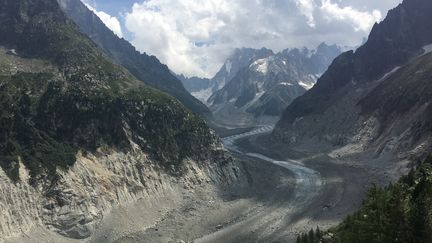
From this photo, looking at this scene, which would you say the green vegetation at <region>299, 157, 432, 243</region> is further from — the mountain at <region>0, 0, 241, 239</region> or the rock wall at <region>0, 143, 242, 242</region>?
the mountain at <region>0, 0, 241, 239</region>

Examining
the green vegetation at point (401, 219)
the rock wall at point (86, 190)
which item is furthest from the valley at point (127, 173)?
the green vegetation at point (401, 219)

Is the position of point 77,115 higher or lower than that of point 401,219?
higher

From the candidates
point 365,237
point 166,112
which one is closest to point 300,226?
point 166,112

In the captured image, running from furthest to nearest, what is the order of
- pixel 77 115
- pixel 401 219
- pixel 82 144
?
pixel 77 115
pixel 82 144
pixel 401 219

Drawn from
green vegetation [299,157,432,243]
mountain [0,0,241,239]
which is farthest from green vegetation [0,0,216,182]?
green vegetation [299,157,432,243]

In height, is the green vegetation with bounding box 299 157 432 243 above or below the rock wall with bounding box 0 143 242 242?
above

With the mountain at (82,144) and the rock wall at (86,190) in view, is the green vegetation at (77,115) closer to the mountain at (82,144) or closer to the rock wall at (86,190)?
the mountain at (82,144)

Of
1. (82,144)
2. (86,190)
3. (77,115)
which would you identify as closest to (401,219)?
(86,190)

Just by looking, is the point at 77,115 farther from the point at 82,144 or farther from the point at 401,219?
the point at 401,219
